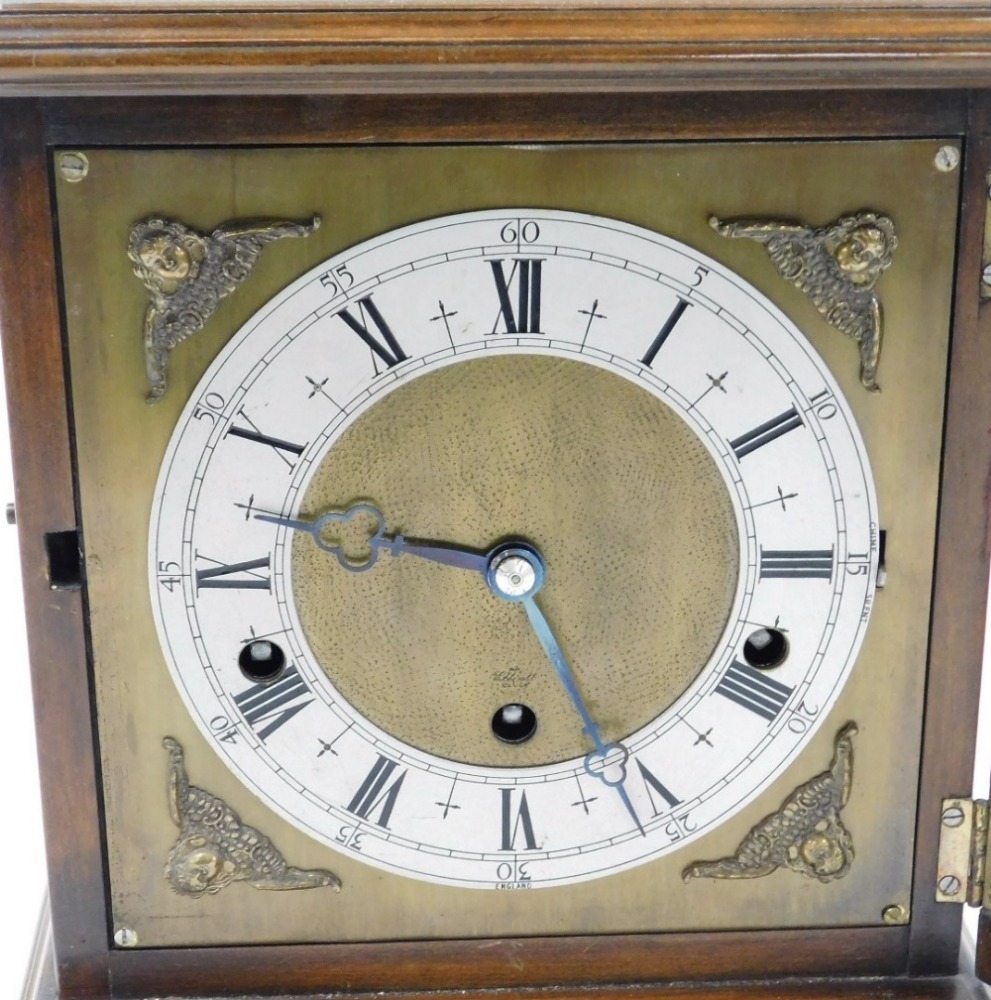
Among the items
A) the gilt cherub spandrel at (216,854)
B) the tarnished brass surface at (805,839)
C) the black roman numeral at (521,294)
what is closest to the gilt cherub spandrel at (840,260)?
the black roman numeral at (521,294)

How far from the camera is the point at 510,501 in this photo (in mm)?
1139

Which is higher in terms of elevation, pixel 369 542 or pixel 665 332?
pixel 665 332

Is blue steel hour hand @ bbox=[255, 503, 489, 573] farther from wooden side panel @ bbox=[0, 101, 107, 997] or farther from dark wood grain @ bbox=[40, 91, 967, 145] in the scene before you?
dark wood grain @ bbox=[40, 91, 967, 145]

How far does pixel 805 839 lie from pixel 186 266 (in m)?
0.71

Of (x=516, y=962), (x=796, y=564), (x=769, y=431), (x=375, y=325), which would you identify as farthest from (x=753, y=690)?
(x=375, y=325)

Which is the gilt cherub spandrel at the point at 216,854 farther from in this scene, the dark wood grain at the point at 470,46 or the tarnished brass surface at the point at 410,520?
the dark wood grain at the point at 470,46

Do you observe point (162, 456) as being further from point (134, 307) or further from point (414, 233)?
point (414, 233)

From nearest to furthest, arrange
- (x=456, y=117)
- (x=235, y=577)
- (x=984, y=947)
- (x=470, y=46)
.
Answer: (x=470, y=46)
(x=456, y=117)
(x=235, y=577)
(x=984, y=947)

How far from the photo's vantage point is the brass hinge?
4.02ft

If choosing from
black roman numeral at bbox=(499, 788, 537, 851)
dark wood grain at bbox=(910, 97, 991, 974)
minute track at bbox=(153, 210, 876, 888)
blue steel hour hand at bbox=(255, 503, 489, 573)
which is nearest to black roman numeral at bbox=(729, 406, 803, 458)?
minute track at bbox=(153, 210, 876, 888)

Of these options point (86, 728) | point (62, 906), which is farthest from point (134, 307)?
point (62, 906)

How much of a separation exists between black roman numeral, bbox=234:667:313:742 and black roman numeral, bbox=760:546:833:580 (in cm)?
39

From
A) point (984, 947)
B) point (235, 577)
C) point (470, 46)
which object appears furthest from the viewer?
point (984, 947)

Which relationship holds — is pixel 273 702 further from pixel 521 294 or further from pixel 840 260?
pixel 840 260
